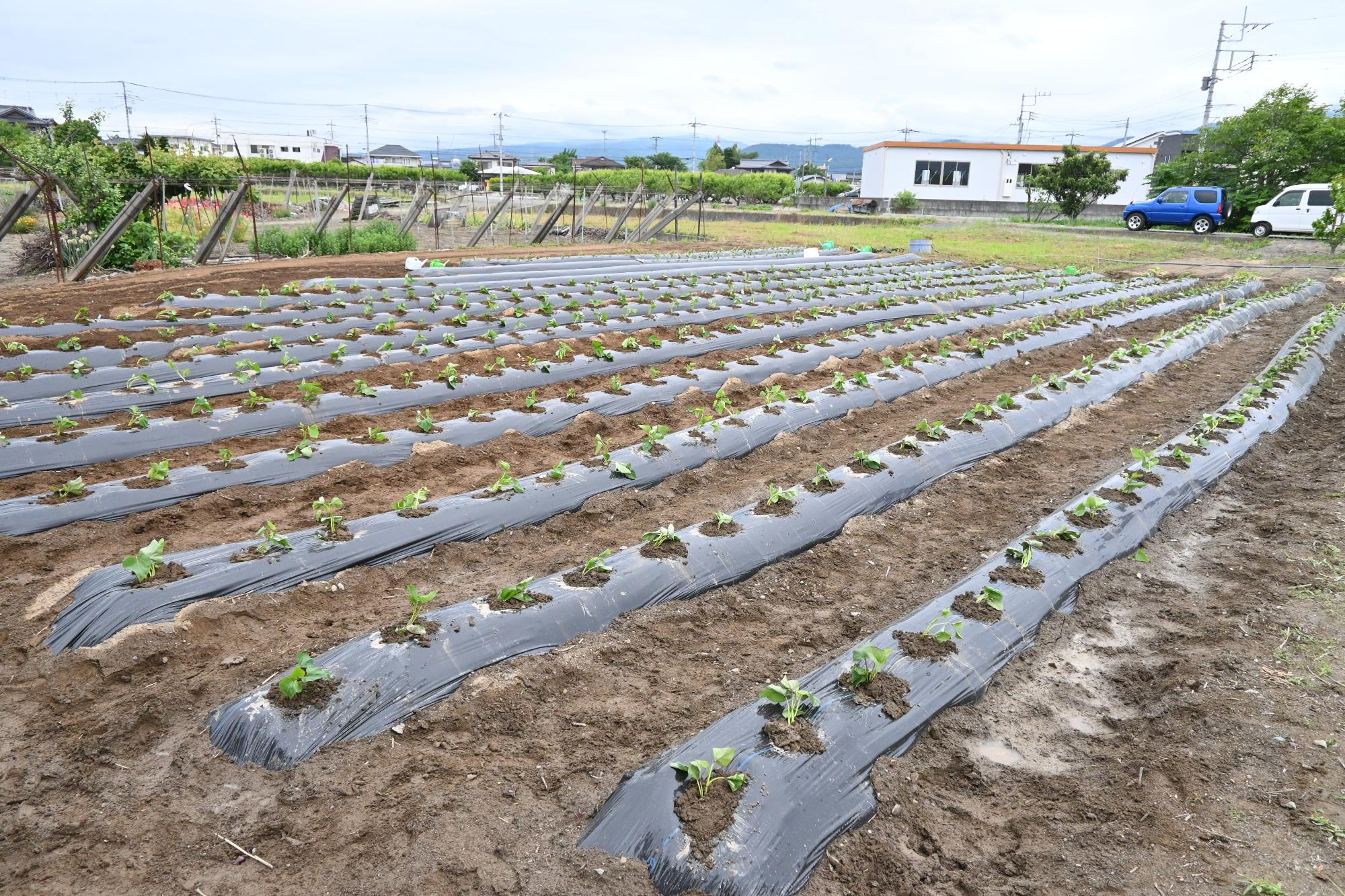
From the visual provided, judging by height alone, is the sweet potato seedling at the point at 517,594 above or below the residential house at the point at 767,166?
below

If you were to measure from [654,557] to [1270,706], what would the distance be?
2667mm

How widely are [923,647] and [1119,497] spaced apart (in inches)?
95.3

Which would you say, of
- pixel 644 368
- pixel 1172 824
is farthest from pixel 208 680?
pixel 644 368

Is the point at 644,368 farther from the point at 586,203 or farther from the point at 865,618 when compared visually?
the point at 586,203

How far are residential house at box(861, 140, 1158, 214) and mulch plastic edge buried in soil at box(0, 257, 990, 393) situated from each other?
96.9ft

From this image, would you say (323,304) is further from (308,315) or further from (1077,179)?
(1077,179)

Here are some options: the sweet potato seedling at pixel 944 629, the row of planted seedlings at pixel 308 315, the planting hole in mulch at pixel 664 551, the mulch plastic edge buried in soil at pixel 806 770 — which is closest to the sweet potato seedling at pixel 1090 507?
the mulch plastic edge buried in soil at pixel 806 770

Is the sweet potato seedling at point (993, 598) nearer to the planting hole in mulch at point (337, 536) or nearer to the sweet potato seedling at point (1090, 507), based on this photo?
the sweet potato seedling at point (1090, 507)

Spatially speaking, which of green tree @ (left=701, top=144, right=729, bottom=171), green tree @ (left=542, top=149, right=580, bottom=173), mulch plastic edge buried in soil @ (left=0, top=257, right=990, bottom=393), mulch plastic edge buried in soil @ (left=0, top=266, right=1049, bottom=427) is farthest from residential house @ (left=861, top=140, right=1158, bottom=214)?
green tree @ (left=701, top=144, right=729, bottom=171)

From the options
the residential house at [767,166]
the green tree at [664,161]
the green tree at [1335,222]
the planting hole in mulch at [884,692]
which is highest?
the residential house at [767,166]

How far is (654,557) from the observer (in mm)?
3850

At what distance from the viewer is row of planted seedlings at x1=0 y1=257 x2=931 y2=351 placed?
8695 millimetres

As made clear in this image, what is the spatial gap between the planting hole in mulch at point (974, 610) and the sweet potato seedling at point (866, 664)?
2.23ft

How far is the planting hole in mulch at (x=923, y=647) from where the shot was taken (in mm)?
3141
